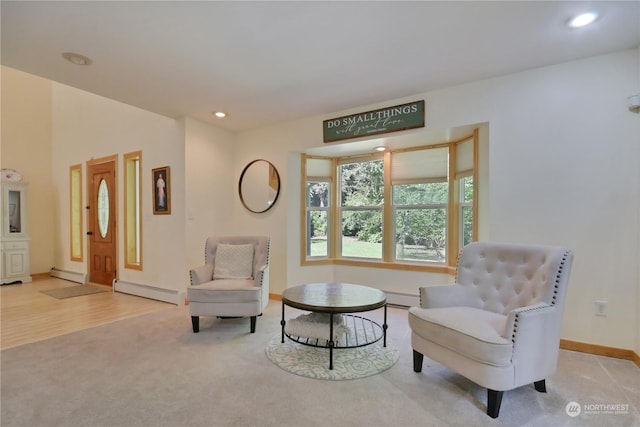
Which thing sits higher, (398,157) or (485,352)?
(398,157)

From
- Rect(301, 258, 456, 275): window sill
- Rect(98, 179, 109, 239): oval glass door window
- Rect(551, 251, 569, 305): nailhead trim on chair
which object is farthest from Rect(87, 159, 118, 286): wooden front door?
Rect(551, 251, 569, 305): nailhead trim on chair

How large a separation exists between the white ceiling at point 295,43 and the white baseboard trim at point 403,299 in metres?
2.39

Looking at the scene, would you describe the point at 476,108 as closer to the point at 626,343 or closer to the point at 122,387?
the point at 626,343

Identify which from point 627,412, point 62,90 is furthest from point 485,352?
point 62,90

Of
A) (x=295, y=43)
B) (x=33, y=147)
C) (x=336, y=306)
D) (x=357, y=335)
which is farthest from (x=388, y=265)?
(x=33, y=147)

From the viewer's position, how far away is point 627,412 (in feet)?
5.84

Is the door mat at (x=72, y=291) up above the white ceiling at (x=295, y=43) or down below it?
below

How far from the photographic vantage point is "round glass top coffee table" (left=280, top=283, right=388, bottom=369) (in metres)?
2.27

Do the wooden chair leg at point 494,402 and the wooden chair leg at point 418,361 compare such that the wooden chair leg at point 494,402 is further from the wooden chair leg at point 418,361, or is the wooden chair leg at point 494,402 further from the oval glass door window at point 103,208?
the oval glass door window at point 103,208

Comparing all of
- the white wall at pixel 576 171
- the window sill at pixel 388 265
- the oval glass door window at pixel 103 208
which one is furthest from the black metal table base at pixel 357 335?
the oval glass door window at pixel 103 208

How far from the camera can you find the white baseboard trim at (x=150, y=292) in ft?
13.2

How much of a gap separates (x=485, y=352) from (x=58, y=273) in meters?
7.08

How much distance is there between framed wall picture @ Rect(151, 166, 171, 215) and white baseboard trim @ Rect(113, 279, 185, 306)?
1.06 metres

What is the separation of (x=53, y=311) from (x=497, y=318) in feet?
15.4
